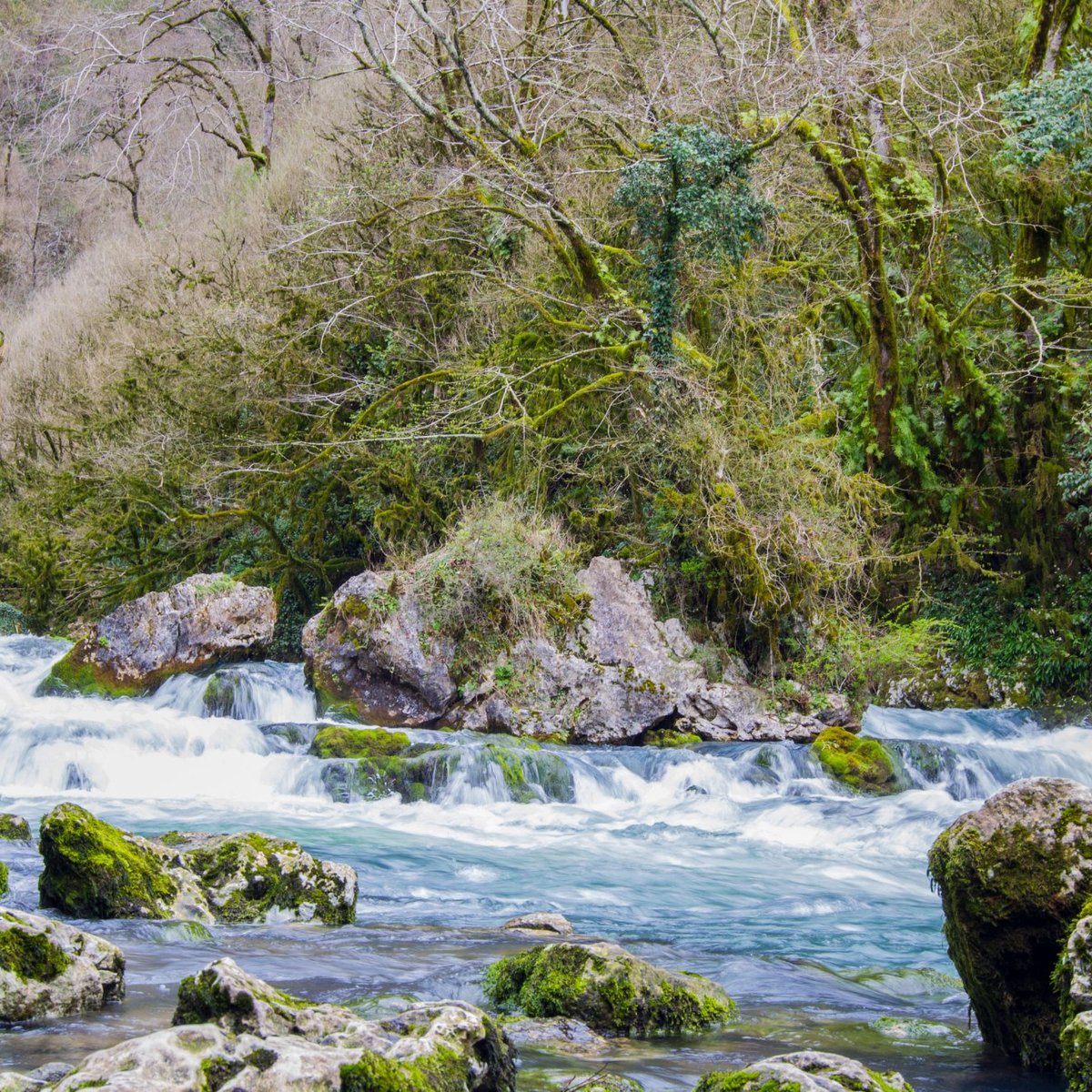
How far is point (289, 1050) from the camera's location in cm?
332

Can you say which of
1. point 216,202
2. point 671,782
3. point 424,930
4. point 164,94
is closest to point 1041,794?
point 424,930

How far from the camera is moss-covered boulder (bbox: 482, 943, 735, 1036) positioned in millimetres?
5129

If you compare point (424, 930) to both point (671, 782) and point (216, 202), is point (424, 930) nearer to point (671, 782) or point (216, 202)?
point (671, 782)

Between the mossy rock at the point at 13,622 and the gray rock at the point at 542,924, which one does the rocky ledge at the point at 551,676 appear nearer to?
the gray rock at the point at 542,924

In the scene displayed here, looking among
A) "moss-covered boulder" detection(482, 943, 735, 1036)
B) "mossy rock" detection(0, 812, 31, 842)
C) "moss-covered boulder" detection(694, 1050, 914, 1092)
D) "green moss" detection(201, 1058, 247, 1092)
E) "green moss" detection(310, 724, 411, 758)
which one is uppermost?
"green moss" detection(201, 1058, 247, 1092)

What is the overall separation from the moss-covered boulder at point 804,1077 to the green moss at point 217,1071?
1465mm

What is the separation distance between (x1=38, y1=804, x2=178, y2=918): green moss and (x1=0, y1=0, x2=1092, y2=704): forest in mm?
10082

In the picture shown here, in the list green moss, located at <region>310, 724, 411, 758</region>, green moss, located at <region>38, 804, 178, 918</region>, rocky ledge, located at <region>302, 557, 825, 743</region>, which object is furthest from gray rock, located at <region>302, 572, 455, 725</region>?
green moss, located at <region>38, 804, 178, 918</region>

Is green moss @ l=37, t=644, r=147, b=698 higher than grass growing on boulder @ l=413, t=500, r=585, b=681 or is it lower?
lower

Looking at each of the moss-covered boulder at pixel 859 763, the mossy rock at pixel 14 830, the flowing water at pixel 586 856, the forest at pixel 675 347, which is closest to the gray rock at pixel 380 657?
the flowing water at pixel 586 856

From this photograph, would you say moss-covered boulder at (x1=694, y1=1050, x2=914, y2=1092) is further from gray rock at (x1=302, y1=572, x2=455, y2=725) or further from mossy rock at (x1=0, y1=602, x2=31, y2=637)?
mossy rock at (x1=0, y1=602, x2=31, y2=637)

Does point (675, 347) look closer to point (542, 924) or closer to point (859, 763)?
point (859, 763)

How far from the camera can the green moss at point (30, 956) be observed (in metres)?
4.77

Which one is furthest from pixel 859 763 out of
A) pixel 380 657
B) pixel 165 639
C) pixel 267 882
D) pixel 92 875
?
pixel 165 639
